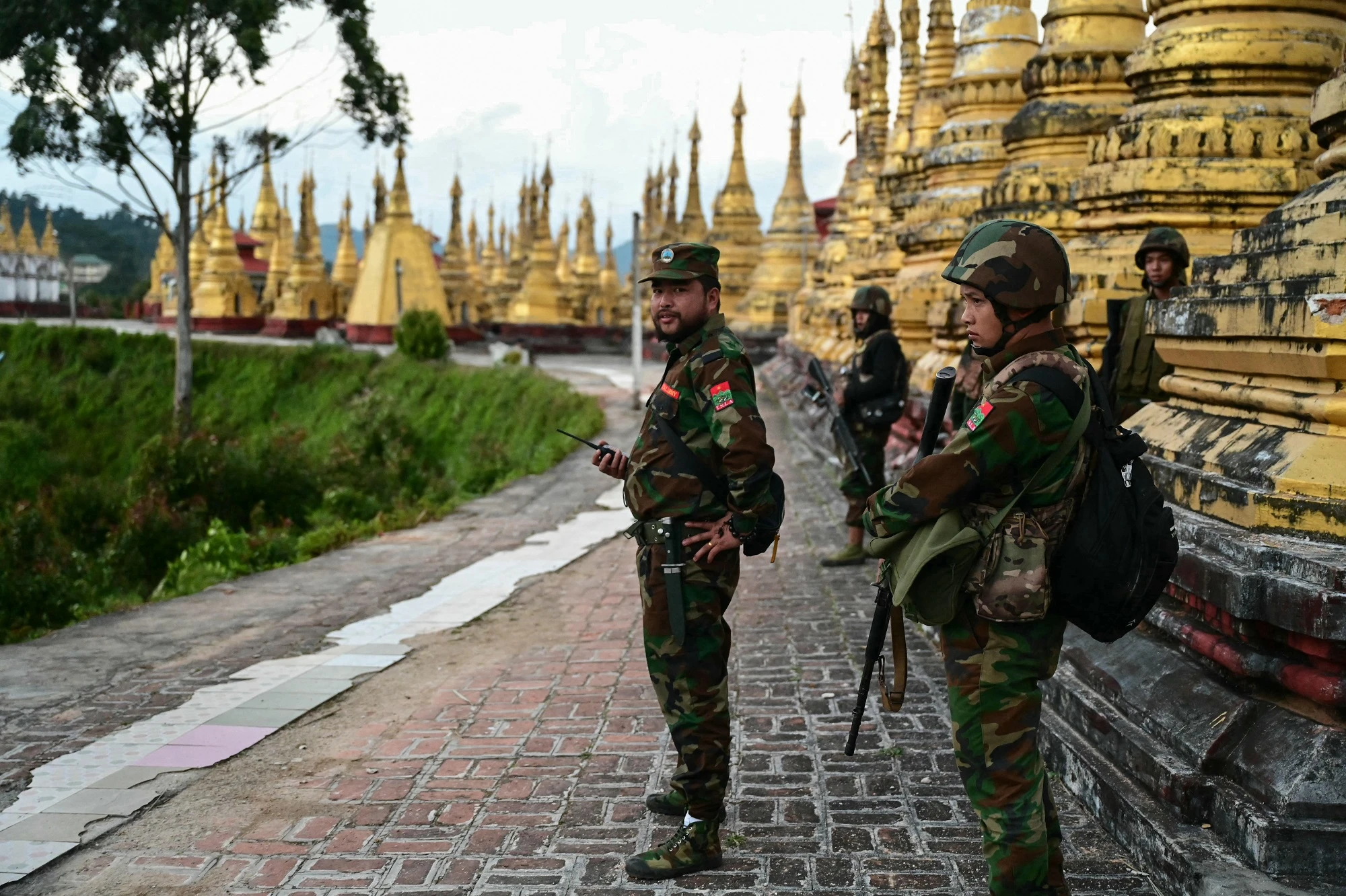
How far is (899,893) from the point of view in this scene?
3609mm

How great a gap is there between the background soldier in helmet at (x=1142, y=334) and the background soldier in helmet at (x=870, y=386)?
1.85 metres

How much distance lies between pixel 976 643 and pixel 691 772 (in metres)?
1.06

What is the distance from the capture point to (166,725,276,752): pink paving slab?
5031 millimetres

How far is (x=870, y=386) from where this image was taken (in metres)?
7.93

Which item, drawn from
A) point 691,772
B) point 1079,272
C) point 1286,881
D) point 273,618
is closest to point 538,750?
point 691,772

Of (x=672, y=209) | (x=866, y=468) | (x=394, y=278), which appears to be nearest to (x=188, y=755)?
(x=866, y=468)

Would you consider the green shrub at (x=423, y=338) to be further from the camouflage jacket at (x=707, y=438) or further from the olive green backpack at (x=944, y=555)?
the olive green backpack at (x=944, y=555)

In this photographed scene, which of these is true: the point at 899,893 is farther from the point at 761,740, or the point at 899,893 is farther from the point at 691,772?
the point at 761,740

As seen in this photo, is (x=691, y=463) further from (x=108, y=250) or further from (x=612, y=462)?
(x=108, y=250)

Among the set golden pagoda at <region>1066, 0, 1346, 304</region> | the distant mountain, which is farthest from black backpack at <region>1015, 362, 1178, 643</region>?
the distant mountain

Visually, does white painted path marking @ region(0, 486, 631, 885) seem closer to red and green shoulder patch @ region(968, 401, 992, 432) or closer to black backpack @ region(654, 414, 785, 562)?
black backpack @ region(654, 414, 785, 562)

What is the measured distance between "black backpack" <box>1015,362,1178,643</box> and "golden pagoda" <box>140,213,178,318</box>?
5222cm

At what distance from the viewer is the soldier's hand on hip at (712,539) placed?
386 centimetres

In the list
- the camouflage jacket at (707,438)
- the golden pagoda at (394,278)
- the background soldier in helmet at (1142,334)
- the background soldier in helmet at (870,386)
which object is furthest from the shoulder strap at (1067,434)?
the golden pagoda at (394,278)
